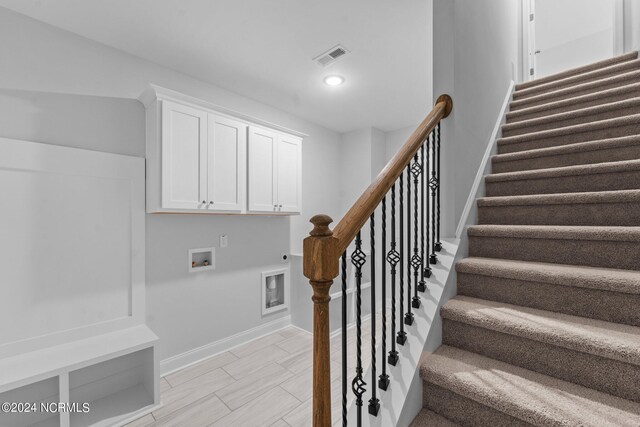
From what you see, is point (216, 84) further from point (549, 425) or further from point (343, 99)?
point (549, 425)

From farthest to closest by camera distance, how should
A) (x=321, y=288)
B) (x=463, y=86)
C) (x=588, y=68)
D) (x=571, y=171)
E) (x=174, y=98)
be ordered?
(x=588, y=68) → (x=174, y=98) → (x=463, y=86) → (x=571, y=171) → (x=321, y=288)

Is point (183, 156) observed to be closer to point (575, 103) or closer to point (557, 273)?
point (557, 273)

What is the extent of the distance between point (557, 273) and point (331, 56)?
7.73 feet

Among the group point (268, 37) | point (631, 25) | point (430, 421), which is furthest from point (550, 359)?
point (631, 25)

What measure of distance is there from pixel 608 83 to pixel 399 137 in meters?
2.56

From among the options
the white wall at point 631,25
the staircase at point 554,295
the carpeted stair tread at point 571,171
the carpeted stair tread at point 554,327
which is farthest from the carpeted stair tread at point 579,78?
the carpeted stair tread at point 554,327

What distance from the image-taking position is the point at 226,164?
9.39ft

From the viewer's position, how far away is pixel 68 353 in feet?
6.57

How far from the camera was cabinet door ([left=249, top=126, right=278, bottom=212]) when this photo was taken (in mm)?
3082

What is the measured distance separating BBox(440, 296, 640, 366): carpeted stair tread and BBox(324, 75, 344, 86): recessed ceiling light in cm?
248

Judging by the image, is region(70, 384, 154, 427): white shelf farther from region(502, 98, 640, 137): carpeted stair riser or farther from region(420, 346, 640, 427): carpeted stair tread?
region(502, 98, 640, 137): carpeted stair riser

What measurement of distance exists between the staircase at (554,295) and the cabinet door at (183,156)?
7.20ft

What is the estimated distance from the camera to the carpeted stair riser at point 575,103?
215 centimetres

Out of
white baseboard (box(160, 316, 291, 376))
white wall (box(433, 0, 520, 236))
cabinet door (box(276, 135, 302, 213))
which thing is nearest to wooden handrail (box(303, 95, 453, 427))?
white wall (box(433, 0, 520, 236))
